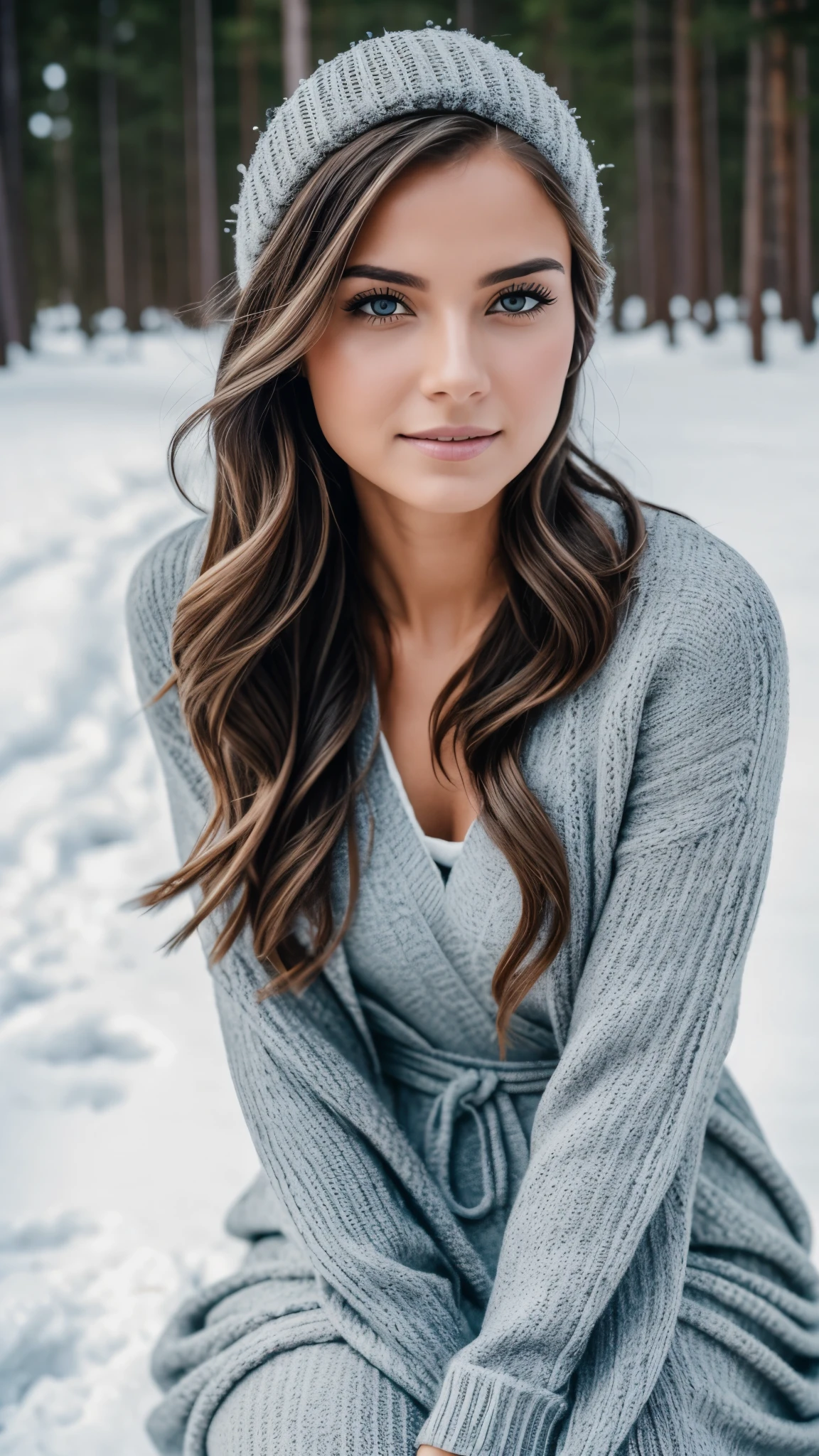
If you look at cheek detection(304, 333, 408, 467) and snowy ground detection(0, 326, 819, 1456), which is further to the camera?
snowy ground detection(0, 326, 819, 1456)

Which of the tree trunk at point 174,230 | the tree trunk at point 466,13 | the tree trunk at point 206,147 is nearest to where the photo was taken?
the tree trunk at point 206,147

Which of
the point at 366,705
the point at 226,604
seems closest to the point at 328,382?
the point at 226,604

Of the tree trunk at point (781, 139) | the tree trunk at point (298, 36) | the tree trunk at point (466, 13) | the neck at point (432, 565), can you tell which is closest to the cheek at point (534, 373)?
the neck at point (432, 565)

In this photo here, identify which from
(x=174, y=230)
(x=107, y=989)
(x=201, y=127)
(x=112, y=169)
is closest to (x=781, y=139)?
(x=201, y=127)

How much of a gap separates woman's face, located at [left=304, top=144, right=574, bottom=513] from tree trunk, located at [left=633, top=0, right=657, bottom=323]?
Result: 46.7 feet

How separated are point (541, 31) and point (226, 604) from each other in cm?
1492

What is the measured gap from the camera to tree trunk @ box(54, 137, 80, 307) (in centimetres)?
2136

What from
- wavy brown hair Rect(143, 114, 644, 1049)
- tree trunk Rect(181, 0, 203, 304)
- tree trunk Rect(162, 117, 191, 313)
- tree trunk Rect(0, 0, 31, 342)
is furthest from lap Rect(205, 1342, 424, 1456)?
tree trunk Rect(162, 117, 191, 313)

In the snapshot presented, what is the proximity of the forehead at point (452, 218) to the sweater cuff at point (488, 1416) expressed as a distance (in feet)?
3.95

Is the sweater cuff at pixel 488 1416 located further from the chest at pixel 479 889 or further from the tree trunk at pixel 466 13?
the tree trunk at pixel 466 13

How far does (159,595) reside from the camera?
Answer: 1683mm

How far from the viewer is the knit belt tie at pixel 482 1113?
1.56 metres

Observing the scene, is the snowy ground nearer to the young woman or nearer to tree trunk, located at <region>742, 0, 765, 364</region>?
the young woman

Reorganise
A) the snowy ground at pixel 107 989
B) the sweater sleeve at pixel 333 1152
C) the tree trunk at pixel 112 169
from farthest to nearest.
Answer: the tree trunk at pixel 112 169 < the snowy ground at pixel 107 989 < the sweater sleeve at pixel 333 1152
